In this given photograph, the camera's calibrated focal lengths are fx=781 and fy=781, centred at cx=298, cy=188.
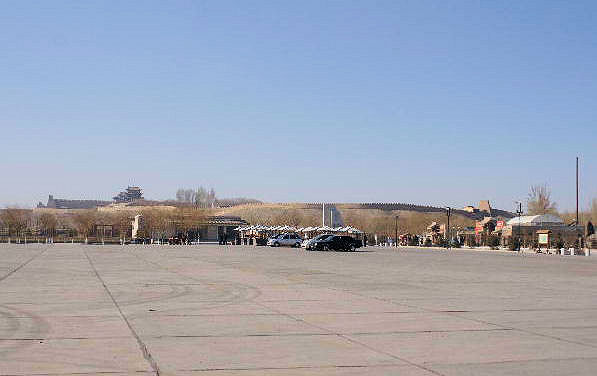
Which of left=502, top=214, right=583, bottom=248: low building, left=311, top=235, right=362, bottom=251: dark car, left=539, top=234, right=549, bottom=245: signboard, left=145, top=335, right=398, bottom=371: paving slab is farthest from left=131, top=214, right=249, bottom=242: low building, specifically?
left=145, top=335, right=398, bottom=371: paving slab

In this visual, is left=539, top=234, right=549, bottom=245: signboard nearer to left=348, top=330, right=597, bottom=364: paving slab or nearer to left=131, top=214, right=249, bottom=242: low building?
left=131, top=214, right=249, bottom=242: low building

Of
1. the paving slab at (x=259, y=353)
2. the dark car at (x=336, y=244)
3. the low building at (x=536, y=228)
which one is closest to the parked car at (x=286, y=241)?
the dark car at (x=336, y=244)

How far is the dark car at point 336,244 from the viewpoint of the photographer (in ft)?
217

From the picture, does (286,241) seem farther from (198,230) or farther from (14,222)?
(14,222)

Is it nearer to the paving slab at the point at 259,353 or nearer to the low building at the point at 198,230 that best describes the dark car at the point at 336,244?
the paving slab at the point at 259,353

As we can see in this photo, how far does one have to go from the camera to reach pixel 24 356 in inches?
403

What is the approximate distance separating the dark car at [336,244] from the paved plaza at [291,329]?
4256 centimetres

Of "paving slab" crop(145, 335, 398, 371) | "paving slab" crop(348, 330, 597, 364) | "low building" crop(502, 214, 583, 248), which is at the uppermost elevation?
"low building" crop(502, 214, 583, 248)

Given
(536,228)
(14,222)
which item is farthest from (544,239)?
(14,222)

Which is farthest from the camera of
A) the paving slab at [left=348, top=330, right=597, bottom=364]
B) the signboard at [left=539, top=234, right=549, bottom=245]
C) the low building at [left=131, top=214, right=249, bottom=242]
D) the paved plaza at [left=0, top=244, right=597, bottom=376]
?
the low building at [left=131, top=214, right=249, bottom=242]

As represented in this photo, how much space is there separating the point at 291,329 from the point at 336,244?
53.7 meters

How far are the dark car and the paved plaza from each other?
4256 centimetres

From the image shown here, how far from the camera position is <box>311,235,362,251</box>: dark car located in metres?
66.2

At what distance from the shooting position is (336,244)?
66688 millimetres
